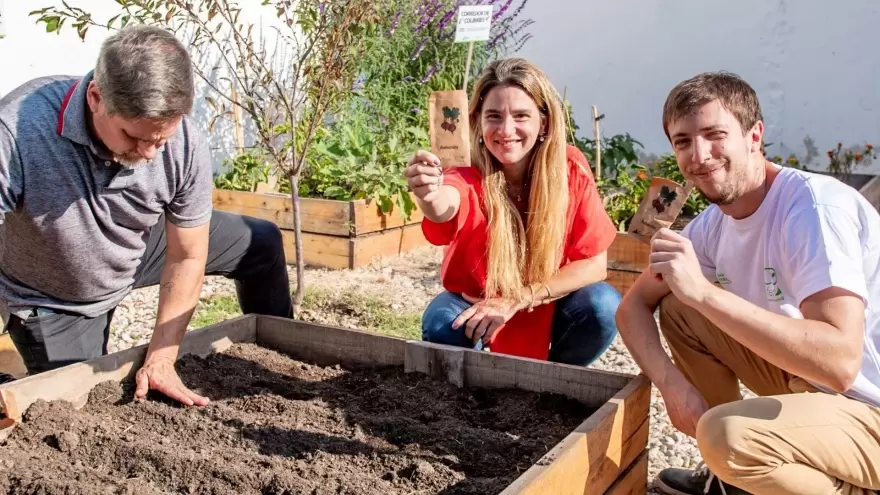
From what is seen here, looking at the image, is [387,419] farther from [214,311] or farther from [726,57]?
[726,57]

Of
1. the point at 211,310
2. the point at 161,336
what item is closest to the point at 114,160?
the point at 161,336

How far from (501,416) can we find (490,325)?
41 centimetres

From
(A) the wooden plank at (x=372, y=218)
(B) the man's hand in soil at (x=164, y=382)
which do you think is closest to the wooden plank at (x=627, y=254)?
(A) the wooden plank at (x=372, y=218)

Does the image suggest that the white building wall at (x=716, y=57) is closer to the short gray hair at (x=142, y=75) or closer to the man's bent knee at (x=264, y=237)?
the man's bent knee at (x=264, y=237)

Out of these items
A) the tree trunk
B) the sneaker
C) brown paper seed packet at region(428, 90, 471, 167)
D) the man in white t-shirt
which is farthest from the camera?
the tree trunk

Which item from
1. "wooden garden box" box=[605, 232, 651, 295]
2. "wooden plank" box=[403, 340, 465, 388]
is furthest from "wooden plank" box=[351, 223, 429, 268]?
"wooden plank" box=[403, 340, 465, 388]

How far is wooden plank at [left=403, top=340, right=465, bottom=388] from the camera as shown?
8.74 feet

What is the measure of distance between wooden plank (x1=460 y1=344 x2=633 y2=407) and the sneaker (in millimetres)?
479

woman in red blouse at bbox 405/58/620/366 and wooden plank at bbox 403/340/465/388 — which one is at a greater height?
woman in red blouse at bbox 405/58/620/366

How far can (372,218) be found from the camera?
226 inches

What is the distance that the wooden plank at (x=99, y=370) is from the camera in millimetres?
2402

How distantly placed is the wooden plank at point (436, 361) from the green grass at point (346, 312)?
5.19 feet

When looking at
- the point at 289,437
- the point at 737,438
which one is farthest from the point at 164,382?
the point at 737,438

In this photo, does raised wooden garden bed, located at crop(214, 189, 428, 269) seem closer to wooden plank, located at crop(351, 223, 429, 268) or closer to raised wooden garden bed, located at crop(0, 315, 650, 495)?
wooden plank, located at crop(351, 223, 429, 268)
